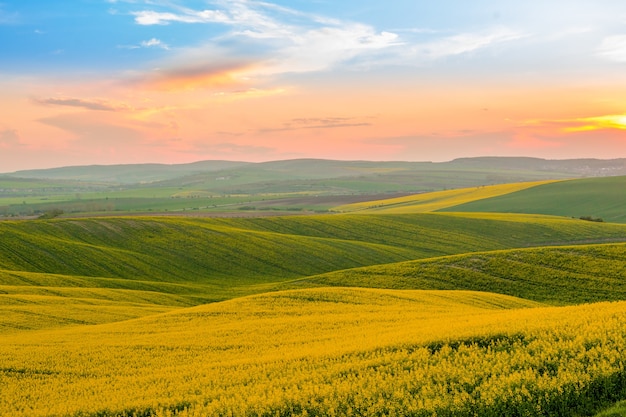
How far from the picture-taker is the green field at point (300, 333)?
1545cm

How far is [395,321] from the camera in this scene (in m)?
29.3

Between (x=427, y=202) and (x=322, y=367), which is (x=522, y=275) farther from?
(x=427, y=202)

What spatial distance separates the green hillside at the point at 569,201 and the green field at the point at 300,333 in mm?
75374

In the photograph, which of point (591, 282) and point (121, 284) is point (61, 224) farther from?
point (591, 282)

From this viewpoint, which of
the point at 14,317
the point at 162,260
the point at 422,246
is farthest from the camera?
the point at 422,246

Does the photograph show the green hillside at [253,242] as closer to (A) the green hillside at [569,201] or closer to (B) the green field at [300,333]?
(B) the green field at [300,333]

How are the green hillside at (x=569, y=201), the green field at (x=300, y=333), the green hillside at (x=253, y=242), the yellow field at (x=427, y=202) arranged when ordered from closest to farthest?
the green field at (x=300, y=333)
the green hillside at (x=253, y=242)
the green hillside at (x=569, y=201)
the yellow field at (x=427, y=202)

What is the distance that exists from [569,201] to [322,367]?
150517 millimetres

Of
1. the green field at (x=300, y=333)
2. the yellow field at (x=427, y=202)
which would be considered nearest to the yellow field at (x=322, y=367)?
the green field at (x=300, y=333)

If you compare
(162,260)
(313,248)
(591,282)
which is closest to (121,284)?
(162,260)

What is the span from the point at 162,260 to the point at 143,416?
6189 cm

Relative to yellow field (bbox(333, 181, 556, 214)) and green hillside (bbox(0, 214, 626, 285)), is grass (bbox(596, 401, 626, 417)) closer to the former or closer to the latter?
green hillside (bbox(0, 214, 626, 285))

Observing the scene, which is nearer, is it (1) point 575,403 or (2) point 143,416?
(1) point 575,403

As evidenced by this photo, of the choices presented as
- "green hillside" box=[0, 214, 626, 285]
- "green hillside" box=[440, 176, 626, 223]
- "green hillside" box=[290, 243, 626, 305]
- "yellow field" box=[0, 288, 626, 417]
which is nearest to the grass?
"yellow field" box=[0, 288, 626, 417]
